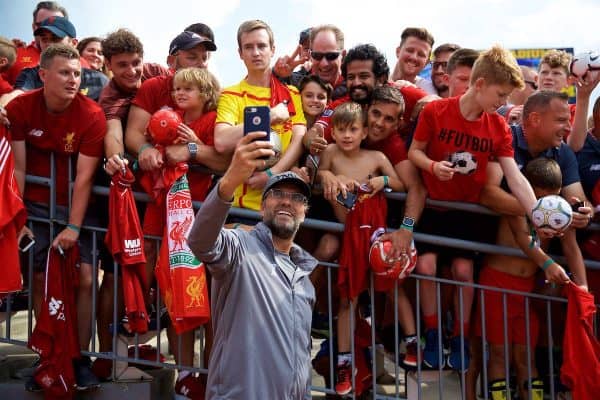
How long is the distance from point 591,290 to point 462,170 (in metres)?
1.30

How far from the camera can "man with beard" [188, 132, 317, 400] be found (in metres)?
3.63

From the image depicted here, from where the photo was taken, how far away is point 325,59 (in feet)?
19.7

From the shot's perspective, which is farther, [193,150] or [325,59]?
[325,59]

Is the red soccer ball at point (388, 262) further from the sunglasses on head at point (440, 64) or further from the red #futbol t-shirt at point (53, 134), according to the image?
the sunglasses on head at point (440, 64)

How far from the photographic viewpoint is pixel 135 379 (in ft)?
17.3

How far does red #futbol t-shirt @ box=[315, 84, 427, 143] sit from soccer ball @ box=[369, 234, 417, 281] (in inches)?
38.5

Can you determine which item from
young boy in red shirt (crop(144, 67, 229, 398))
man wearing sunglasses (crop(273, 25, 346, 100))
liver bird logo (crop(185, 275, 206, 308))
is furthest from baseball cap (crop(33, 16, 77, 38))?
Result: liver bird logo (crop(185, 275, 206, 308))

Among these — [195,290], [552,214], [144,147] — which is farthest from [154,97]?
[552,214]

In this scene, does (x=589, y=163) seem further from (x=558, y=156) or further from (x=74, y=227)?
(x=74, y=227)

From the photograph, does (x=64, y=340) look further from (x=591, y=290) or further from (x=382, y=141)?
(x=591, y=290)

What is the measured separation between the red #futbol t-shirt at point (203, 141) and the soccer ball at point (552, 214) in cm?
226

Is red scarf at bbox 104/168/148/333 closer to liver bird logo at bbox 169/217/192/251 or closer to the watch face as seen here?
liver bird logo at bbox 169/217/192/251

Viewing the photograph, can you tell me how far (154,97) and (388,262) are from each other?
2.12 metres

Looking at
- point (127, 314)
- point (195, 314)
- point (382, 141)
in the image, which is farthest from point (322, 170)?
point (127, 314)
